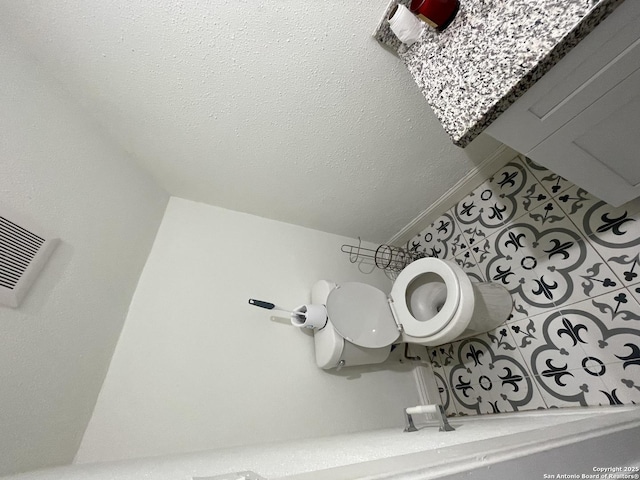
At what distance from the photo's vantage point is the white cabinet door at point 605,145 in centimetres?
60

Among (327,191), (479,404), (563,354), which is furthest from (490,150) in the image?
(479,404)

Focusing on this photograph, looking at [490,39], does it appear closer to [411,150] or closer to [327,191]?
[411,150]

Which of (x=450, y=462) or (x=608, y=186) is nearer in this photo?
(x=450, y=462)

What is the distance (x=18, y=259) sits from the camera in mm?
656

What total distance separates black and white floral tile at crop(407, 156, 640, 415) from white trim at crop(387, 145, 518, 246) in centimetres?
6

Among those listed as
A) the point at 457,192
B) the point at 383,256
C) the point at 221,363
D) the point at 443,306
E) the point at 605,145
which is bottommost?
the point at 221,363

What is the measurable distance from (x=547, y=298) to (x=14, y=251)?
1.90m

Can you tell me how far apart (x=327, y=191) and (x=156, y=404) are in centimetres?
117

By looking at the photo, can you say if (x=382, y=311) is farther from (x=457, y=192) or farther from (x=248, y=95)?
(x=248, y=95)

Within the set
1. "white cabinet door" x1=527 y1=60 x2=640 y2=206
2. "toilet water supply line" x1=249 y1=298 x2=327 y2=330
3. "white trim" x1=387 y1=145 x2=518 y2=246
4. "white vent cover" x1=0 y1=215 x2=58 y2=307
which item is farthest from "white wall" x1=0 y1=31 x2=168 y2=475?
"white trim" x1=387 y1=145 x2=518 y2=246

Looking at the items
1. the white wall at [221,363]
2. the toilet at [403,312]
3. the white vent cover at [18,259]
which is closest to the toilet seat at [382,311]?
the toilet at [403,312]

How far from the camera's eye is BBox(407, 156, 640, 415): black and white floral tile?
3.36 ft

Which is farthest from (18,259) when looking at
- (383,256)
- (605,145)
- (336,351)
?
(383,256)

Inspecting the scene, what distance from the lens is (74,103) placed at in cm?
94
